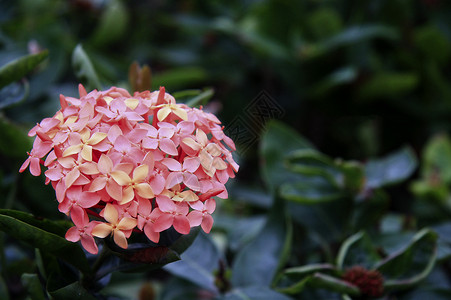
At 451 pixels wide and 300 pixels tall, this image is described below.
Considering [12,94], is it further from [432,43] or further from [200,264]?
[432,43]

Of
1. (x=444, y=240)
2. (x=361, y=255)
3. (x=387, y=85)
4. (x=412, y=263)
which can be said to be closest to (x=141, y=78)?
(x=361, y=255)

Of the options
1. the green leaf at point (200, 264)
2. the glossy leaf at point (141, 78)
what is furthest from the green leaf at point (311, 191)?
the glossy leaf at point (141, 78)

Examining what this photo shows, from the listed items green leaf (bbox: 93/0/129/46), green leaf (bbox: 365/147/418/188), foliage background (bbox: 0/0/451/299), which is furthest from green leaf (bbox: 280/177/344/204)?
green leaf (bbox: 93/0/129/46)

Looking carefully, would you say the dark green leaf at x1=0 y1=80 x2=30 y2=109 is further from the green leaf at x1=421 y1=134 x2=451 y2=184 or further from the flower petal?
the green leaf at x1=421 y1=134 x2=451 y2=184

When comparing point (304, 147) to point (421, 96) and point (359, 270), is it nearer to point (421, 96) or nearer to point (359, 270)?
point (359, 270)

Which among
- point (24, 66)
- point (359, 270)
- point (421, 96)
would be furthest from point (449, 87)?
point (24, 66)

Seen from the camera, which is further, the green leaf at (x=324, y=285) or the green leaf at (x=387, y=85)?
the green leaf at (x=387, y=85)

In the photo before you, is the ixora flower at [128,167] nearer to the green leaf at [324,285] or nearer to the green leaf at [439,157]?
the green leaf at [324,285]
